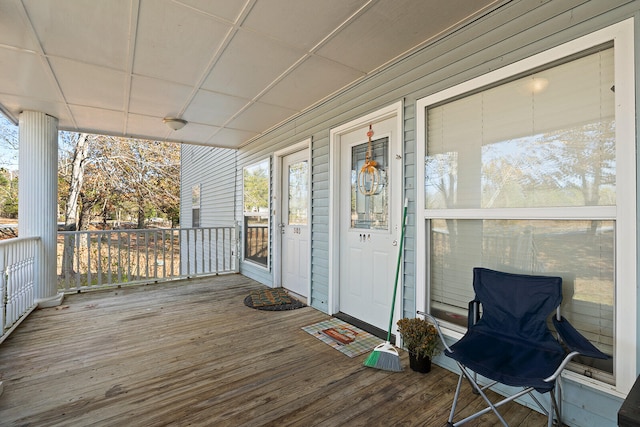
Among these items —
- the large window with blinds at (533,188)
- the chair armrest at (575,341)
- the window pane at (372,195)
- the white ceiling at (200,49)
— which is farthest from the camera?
the window pane at (372,195)

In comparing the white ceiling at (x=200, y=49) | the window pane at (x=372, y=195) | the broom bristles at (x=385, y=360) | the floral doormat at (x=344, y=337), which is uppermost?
the white ceiling at (x=200, y=49)

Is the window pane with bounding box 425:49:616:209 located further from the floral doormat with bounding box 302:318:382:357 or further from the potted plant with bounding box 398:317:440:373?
the floral doormat with bounding box 302:318:382:357

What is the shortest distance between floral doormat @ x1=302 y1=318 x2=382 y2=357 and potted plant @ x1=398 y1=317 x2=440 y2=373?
0.51 metres

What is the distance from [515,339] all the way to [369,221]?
1.71 metres

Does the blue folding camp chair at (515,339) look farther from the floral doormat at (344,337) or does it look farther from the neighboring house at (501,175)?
the floral doormat at (344,337)

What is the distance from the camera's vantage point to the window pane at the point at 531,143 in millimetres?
1638

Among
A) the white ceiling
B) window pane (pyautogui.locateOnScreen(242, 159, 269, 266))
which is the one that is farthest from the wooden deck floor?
the white ceiling

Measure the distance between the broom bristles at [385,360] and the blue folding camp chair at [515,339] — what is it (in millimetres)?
568

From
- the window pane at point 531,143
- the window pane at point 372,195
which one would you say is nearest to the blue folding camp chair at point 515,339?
the window pane at point 531,143

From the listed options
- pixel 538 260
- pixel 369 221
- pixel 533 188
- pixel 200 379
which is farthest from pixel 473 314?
pixel 200 379

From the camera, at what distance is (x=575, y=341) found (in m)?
1.49

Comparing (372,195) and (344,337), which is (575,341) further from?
(372,195)

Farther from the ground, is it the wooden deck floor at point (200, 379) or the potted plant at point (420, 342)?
the potted plant at point (420, 342)

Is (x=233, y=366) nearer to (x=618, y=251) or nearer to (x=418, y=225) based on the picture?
(x=418, y=225)
